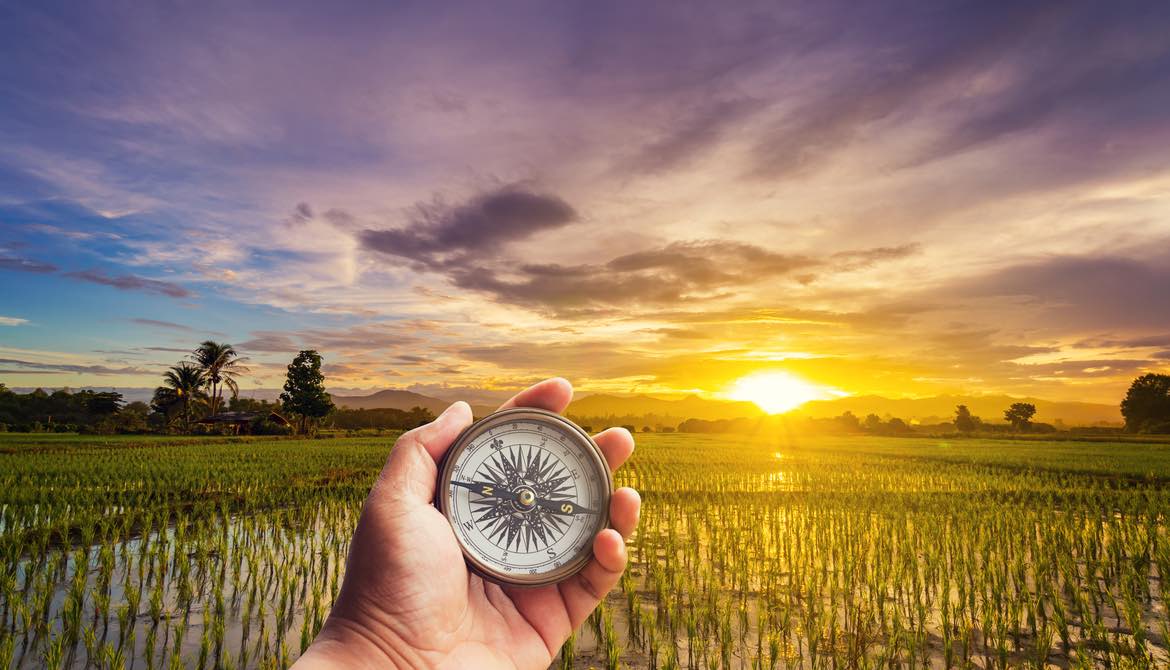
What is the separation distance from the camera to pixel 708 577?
23.5 ft

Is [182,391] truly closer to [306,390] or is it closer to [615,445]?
[306,390]

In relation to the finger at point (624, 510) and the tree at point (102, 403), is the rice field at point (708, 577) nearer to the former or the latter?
the finger at point (624, 510)

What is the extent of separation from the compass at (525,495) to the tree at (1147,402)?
76824 mm

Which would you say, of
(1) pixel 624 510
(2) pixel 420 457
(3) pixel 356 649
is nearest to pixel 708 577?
(1) pixel 624 510

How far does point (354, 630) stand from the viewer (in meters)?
2.29

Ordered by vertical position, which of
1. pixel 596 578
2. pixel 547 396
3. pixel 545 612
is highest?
pixel 547 396

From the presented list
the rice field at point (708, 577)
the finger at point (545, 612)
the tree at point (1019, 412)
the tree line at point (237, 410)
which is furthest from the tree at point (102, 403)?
the tree at point (1019, 412)

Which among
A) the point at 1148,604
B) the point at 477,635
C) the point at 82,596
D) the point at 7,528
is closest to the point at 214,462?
the point at 7,528

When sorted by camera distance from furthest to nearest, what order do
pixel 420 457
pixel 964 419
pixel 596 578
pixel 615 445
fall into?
pixel 964 419 → pixel 615 445 → pixel 596 578 → pixel 420 457

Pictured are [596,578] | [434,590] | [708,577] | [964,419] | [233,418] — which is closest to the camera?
[434,590]

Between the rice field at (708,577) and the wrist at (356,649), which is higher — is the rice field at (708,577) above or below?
below

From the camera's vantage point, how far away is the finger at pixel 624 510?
9.21 ft

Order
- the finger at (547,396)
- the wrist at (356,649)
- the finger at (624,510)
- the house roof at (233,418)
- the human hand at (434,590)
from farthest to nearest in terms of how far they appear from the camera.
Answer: the house roof at (233,418) → the finger at (547,396) → the finger at (624,510) → the human hand at (434,590) → the wrist at (356,649)

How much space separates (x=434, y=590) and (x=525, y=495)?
515 millimetres
